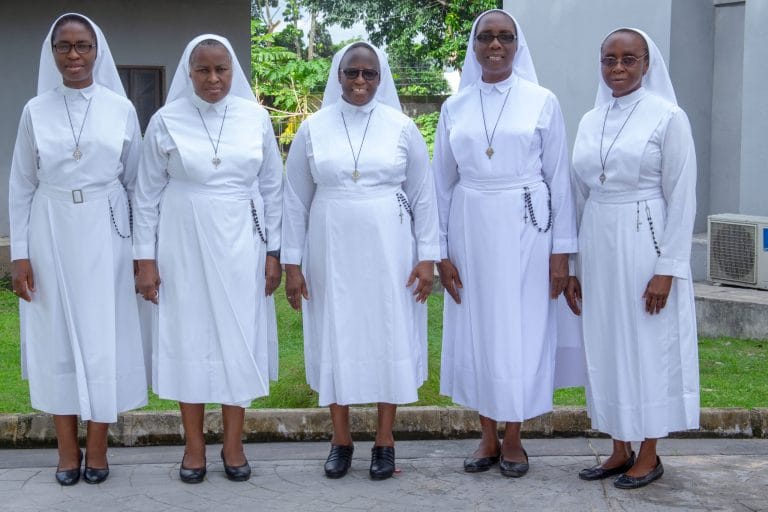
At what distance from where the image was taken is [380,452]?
18.2 ft

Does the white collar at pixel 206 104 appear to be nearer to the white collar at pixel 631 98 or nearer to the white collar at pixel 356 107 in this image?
the white collar at pixel 356 107

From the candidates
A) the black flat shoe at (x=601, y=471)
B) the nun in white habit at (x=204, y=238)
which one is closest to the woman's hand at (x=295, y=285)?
the nun in white habit at (x=204, y=238)

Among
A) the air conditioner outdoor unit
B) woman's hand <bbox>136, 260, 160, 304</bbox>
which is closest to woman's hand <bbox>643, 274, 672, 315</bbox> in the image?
woman's hand <bbox>136, 260, 160, 304</bbox>

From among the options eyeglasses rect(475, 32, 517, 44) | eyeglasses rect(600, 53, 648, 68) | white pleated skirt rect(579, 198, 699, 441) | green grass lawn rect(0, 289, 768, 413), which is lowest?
green grass lawn rect(0, 289, 768, 413)

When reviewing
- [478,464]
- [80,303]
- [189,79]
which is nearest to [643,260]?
[478,464]

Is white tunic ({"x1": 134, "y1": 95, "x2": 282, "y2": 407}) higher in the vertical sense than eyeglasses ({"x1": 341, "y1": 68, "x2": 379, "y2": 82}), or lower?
lower

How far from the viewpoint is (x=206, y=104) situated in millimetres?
5402

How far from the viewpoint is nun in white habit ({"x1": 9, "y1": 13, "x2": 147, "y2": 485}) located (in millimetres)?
5309

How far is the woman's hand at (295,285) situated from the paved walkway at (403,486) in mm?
899

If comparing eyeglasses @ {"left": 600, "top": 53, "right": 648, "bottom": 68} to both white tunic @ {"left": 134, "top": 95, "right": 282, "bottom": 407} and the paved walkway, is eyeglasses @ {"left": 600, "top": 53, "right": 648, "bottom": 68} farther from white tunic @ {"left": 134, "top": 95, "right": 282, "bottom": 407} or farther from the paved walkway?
the paved walkway

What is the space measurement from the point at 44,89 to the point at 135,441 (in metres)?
2.07

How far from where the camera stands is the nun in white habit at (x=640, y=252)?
519 centimetres

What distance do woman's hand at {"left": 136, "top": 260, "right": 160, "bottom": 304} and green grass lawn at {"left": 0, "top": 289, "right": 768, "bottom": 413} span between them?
54.8 inches

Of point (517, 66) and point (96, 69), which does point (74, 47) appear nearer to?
point (96, 69)
